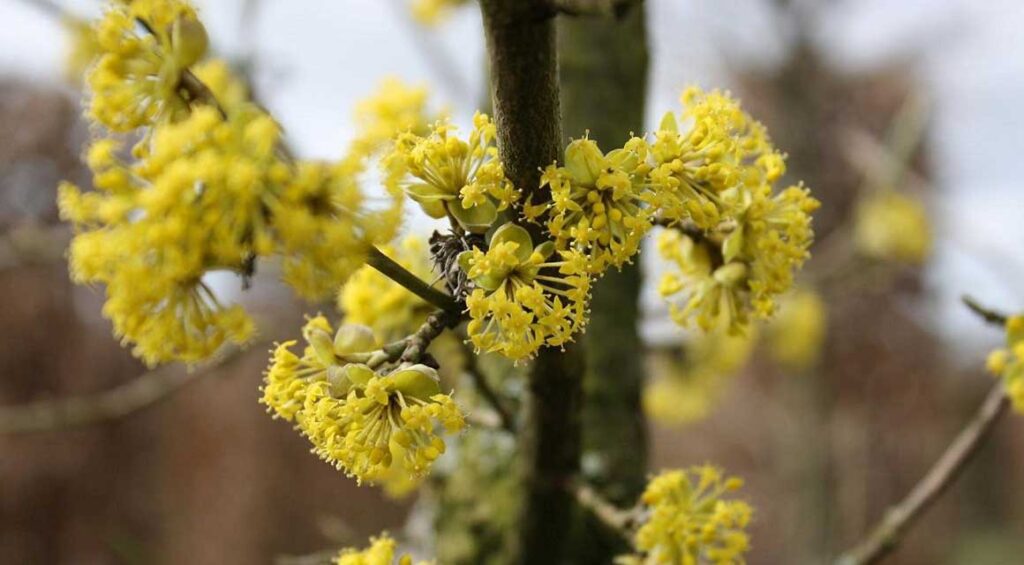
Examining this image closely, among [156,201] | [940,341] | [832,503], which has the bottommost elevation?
[156,201]

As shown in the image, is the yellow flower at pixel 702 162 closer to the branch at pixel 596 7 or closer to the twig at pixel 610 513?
the branch at pixel 596 7

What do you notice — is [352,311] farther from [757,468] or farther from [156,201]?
[757,468]

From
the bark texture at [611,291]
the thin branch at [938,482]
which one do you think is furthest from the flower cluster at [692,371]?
the thin branch at [938,482]

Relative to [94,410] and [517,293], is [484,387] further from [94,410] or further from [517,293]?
[94,410]

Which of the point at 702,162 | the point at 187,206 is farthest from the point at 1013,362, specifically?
the point at 187,206

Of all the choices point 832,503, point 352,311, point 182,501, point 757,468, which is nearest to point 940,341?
point 757,468

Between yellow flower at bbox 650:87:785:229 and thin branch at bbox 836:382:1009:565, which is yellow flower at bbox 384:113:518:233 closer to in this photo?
yellow flower at bbox 650:87:785:229
